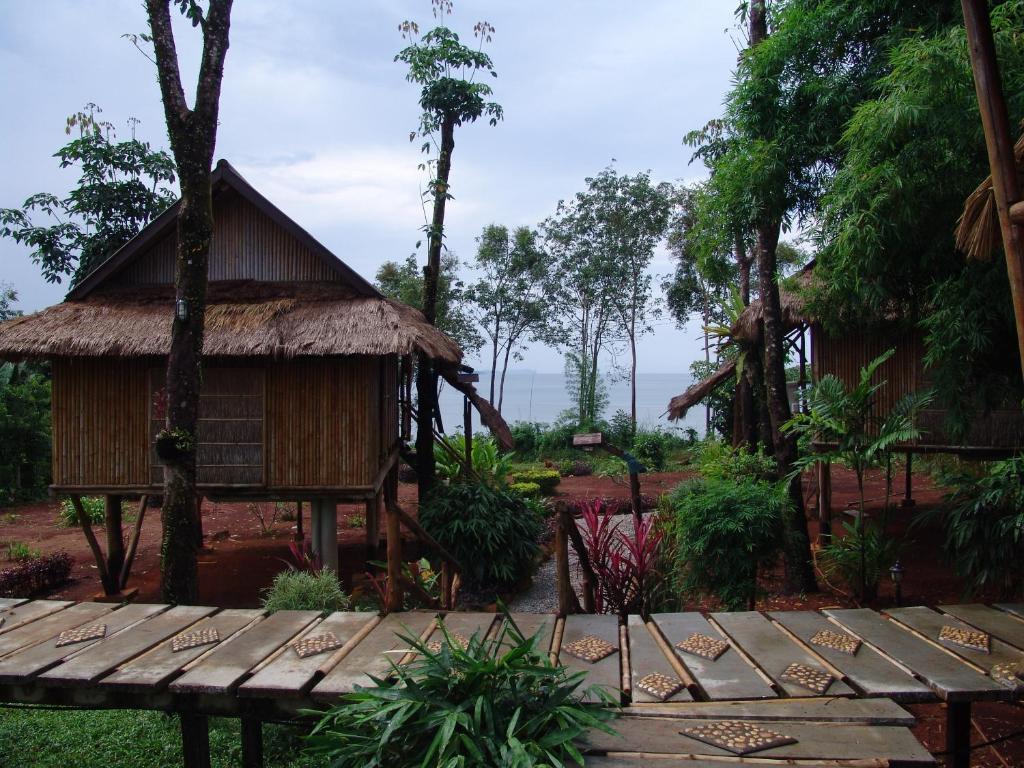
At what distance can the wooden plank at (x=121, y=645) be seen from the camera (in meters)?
3.65

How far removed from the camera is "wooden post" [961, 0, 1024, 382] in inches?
129

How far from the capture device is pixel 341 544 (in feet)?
38.7

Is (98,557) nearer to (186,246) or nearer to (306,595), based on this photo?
(306,595)

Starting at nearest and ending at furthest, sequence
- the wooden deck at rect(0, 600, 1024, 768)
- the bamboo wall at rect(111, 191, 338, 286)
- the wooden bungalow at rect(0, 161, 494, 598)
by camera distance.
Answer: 1. the wooden deck at rect(0, 600, 1024, 768)
2. the wooden bungalow at rect(0, 161, 494, 598)
3. the bamboo wall at rect(111, 191, 338, 286)

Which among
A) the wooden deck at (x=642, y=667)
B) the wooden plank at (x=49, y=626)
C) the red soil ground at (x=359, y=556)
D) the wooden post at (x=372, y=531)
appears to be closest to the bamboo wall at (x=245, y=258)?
the wooden post at (x=372, y=531)

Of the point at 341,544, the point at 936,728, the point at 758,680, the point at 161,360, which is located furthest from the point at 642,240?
the point at 758,680

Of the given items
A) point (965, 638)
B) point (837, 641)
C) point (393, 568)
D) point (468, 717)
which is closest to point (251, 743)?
point (393, 568)

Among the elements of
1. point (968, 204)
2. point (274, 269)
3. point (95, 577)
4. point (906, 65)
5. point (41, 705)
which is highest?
point (906, 65)

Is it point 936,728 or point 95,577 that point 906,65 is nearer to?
point 936,728

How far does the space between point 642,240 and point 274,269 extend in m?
14.4

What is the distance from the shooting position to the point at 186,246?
6.11 metres

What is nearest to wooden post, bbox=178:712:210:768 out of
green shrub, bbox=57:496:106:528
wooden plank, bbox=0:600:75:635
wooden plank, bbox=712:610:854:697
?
wooden plank, bbox=0:600:75:635

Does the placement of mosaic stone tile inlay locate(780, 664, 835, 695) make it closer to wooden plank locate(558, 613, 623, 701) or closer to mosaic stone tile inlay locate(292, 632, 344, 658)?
wooden plank locate(558, 613, 623, 701)

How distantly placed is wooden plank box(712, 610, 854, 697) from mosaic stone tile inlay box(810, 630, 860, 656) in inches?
4.8
